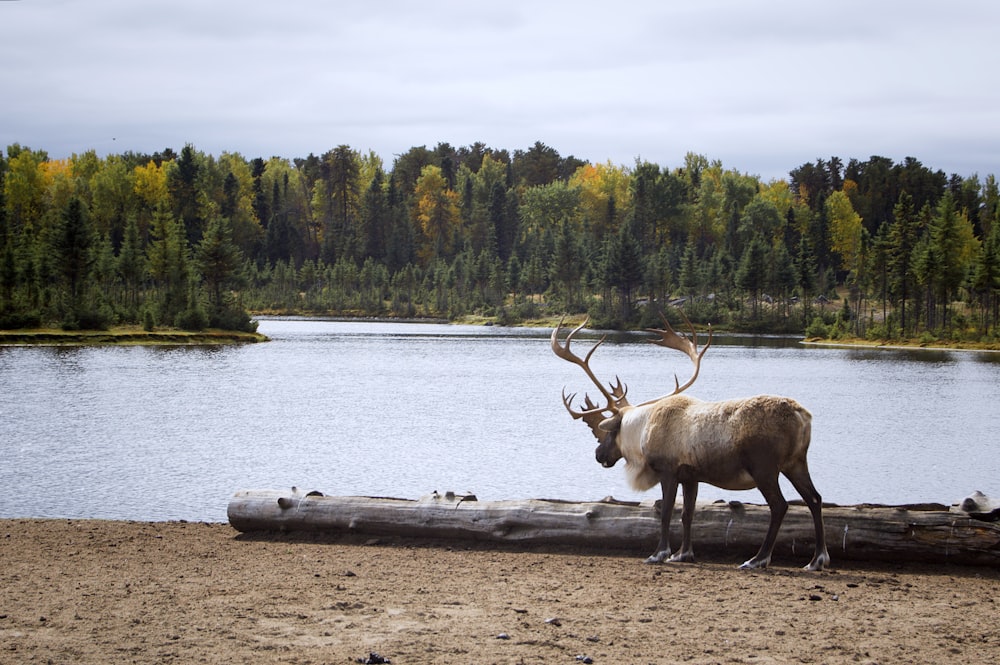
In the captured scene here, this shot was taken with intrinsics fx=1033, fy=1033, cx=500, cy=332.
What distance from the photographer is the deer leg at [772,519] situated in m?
9.85

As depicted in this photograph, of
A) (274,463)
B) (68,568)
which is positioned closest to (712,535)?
(68,568)

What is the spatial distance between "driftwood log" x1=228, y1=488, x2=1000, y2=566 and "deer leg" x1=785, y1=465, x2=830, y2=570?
0.88 feet

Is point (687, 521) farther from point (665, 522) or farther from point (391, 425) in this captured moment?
point (391, 425)

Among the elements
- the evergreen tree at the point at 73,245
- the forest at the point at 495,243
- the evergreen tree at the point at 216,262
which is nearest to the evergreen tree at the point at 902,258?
the forest at the point at 495,243

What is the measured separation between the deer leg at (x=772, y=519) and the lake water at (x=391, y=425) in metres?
7.16

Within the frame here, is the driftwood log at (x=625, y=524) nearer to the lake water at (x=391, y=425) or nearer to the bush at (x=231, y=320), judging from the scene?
the lake water at (x=391, y=425)

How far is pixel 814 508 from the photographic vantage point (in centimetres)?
992

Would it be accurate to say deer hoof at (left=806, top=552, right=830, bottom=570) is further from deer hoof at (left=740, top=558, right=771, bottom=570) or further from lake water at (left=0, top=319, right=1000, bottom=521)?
lake water at (left=0, top=319, right=1000, bottom=521)

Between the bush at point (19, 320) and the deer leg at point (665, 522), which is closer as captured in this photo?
the deer leg at point (665, 522)

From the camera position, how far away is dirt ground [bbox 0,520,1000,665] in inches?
282

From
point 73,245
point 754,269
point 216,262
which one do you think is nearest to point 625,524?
point 73,245

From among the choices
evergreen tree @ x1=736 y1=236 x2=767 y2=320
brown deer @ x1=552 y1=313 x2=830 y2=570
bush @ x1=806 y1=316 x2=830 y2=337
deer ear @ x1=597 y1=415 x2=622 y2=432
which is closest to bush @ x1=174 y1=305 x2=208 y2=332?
evergreen tree @ x1=736 y1=236 x2=767 y2=320

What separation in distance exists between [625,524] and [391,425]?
66.0ft

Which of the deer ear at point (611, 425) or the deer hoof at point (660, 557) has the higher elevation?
the deer ear at point (611, 425)
